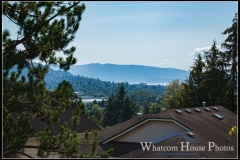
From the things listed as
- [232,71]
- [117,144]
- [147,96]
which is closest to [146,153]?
[117,144]

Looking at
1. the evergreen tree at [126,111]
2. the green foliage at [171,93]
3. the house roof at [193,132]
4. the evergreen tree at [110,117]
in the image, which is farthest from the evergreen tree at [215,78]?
the evergreen tree at [110,117]

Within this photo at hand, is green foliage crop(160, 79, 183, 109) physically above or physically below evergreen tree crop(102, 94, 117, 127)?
above

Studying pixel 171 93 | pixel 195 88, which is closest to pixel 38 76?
pixel 195 88

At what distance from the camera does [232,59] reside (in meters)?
30.1

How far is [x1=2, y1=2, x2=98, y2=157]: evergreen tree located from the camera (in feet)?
27.5

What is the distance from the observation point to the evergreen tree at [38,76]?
839cm

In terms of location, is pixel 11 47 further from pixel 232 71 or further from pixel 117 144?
pixel 232 71

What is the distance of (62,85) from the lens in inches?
363

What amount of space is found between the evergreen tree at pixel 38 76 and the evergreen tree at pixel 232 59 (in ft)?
72.5

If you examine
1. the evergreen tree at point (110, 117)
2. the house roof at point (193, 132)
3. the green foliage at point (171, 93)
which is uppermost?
the green foliage at point (171, 93)

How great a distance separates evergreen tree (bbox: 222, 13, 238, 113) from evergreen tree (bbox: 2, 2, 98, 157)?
22107 millimetres

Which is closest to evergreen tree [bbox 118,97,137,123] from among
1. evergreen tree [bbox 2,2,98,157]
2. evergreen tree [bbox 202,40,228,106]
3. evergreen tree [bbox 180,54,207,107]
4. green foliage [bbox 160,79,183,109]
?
green foliage [bbox 160,79,183,109]

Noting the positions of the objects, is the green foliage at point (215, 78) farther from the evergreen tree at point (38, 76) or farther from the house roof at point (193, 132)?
the evergreen tree at point (38, 76)

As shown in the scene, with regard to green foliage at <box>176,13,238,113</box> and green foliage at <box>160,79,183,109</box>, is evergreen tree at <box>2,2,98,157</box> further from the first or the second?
green foliage at <box>160,79,183,109</box>
